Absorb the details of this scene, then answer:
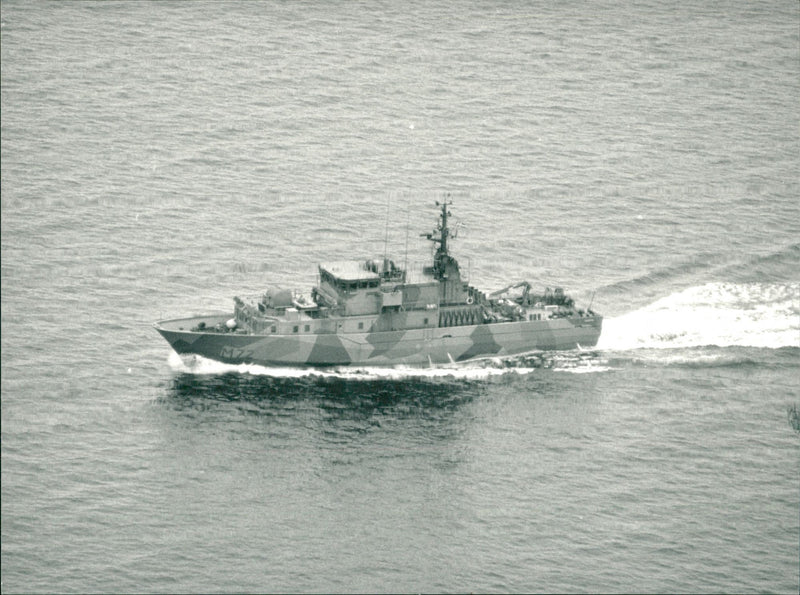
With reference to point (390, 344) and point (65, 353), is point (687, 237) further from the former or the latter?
point (65, 353)

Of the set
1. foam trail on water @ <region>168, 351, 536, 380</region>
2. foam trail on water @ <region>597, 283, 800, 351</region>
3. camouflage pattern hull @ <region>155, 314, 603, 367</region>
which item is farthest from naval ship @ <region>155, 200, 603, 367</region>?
foam trail on water @ <region>597, 283, 800, 351</region>

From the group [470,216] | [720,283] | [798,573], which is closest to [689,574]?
[798,573]

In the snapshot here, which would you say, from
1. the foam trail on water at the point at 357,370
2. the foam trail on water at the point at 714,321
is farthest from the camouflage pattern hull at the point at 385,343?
the foam trail on water at the point at 714,321

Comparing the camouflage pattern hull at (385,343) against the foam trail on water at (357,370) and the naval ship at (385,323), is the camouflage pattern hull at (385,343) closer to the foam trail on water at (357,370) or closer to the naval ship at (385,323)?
the naval ship at (385,323)

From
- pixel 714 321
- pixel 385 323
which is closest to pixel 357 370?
pixel 385 323

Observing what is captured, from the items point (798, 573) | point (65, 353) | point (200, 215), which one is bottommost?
point (798, 573)
